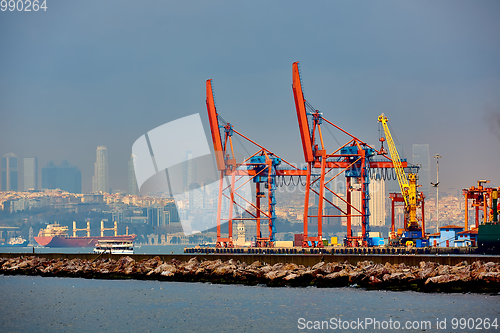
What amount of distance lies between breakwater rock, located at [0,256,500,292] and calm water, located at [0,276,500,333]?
182cm

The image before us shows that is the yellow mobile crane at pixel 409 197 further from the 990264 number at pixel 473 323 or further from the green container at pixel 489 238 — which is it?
the 990264 number at pixel 473 323

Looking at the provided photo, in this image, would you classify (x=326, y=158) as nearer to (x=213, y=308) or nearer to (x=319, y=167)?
(x=319, y=167)

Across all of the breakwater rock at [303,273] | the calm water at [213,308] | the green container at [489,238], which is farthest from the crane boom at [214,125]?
the calm water at [213,308]

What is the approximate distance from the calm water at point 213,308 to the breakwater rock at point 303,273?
1.82m

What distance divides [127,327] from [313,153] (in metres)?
65.3

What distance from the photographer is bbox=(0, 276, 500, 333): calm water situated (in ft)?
112

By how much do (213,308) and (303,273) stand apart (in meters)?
10.8

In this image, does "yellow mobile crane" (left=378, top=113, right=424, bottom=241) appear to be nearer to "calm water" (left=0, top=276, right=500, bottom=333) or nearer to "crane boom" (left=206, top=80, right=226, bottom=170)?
"crane boom" (left=206, top=80, right=226, bottom=170)

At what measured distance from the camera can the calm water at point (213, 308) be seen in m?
34.2

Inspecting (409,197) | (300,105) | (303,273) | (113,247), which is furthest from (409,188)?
(303,273)

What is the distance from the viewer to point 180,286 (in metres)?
50.7

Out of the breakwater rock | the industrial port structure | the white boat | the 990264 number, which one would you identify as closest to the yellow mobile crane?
the industrial port structure

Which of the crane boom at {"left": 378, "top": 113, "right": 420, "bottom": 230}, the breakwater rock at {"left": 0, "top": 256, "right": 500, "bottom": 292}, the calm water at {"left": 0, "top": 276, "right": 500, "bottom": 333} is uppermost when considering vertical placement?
the crane boom at {"left": 378, "top": 113, "right": 420, "bottom": 230}

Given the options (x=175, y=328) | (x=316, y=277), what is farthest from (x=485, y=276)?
(x=175, y=328)
